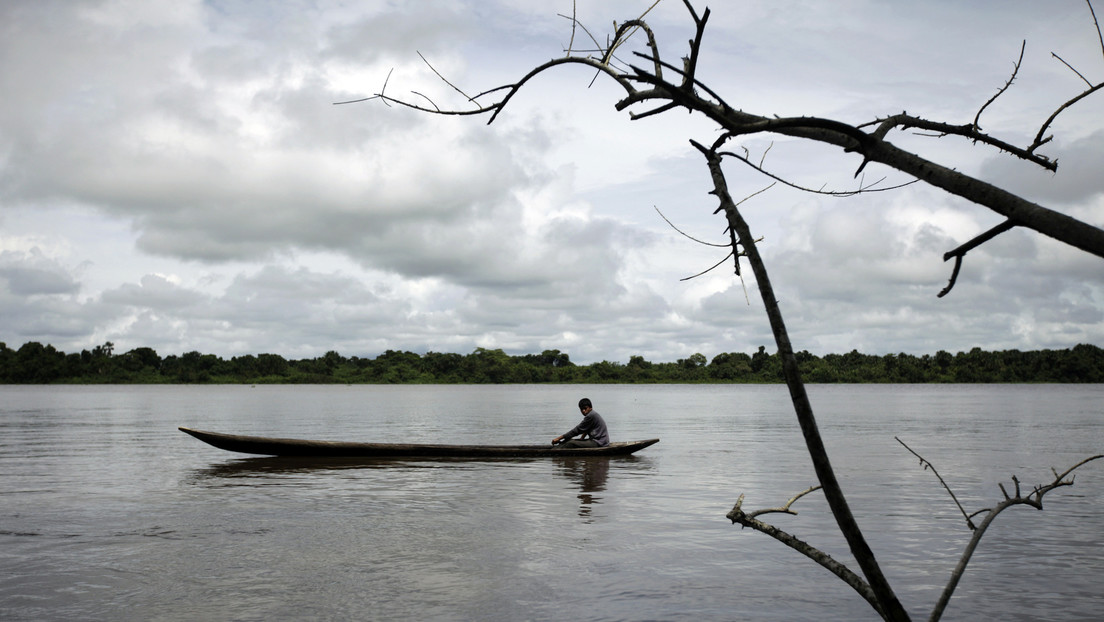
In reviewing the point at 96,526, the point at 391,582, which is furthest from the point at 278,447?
the point at 391,582

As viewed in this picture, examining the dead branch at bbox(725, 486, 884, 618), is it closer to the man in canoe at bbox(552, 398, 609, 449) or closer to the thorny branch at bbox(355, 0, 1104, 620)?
the thorny branch at bbox(355, 0, 1104, 620)

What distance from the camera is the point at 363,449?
1891 cm

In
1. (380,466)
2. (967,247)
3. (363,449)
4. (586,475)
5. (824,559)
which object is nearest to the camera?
(967,247)

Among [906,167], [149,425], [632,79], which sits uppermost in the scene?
[632,79]

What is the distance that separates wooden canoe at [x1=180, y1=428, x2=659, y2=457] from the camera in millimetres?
18938

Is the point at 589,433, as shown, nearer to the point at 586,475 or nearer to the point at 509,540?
the point at 586,475

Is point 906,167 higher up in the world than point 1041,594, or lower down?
higher up

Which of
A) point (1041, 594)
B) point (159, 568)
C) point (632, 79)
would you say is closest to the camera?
point (632, 79)

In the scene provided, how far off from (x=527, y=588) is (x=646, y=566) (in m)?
1.59

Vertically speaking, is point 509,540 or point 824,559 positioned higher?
point 824,559

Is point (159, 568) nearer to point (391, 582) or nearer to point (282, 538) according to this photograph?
point (282, 538)

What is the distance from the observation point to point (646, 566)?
896 cm

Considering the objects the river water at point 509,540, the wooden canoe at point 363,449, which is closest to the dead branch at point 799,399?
the river water at point 509,540

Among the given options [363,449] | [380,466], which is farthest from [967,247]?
[380,466]
